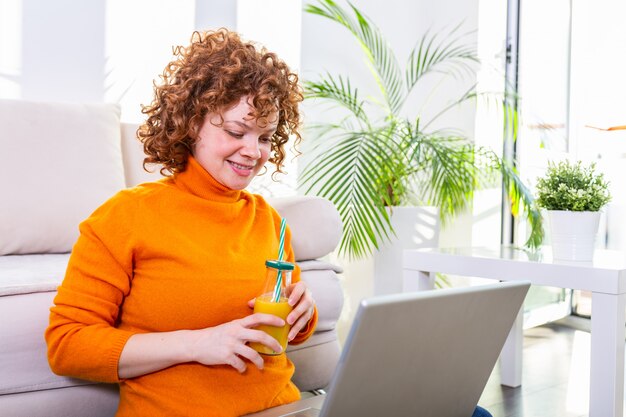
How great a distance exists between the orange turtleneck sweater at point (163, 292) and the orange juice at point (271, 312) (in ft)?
0.27

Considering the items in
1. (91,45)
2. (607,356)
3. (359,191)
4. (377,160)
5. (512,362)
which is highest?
(91,45)

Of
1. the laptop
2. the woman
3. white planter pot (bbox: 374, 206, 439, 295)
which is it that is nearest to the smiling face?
the woman

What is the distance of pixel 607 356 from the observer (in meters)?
1.40

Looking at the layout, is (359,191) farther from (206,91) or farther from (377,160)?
(206,91)

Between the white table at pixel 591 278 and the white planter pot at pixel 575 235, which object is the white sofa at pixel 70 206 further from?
the white planter pot at pixel 575 235

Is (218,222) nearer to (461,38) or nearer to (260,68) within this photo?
(260,68)

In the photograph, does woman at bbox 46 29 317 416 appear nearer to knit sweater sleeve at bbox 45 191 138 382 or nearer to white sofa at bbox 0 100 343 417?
knit sweater sleeve at bbox 45 191 138 382

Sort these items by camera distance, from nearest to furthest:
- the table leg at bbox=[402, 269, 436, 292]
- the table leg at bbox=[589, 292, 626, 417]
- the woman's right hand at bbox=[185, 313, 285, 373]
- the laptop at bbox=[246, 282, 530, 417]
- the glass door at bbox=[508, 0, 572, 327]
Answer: the laptop at bbox=[246, 282, 530, 417] → the woman's right hand at bbox=[185, 313, 285, 373] → the table leg at bbox=[589, 292, 626, 417] → the table leg at bbox=[402, 269, 436, 292] → the glass door at bbox=[508, 0, 572, 327]

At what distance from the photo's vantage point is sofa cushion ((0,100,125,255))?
1671 millimetres

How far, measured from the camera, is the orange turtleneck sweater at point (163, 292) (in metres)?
0.94

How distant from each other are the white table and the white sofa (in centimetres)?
28

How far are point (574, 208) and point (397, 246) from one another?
102cm

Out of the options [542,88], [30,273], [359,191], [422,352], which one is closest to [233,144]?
[422,352]

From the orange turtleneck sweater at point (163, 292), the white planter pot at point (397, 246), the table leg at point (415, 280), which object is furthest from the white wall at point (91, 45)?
the orange turtleneck sweater at point (163, 292)
